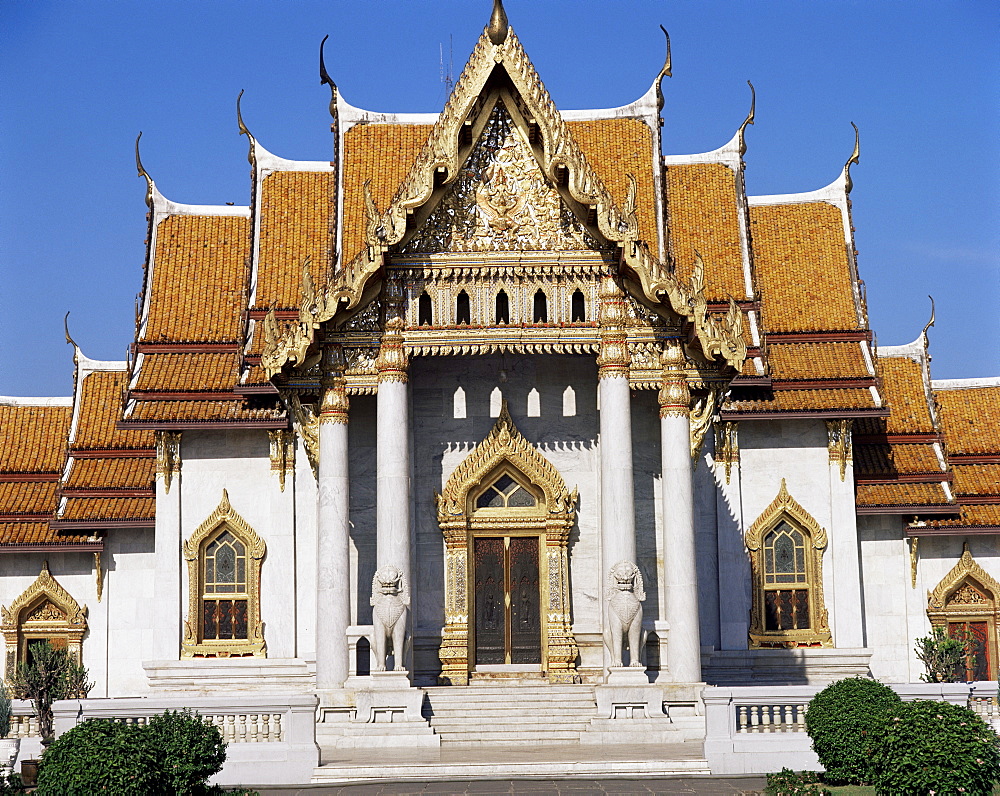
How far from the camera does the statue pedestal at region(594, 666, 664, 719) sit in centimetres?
2044

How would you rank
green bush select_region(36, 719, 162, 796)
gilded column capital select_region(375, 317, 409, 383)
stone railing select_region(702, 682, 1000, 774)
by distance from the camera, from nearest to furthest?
1. green bush select_region(36, 719, 162, 796)
2. stone railing select_region(702, 682, 1000, 774)
3. gilded column capital select_region(375, 317, 409, 383)

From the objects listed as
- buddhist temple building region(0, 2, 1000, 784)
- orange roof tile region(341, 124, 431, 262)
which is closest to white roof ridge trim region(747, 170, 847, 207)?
buddhist temple building region(0, 2, 1000, 784)

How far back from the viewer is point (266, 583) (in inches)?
1045

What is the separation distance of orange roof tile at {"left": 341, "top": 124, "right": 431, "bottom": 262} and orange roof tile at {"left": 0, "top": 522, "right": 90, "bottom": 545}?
7824 millimetres

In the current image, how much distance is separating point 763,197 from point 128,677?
1558 cm

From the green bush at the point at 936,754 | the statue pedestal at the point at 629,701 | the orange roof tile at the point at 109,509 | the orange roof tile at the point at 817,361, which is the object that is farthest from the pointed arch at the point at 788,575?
the green bush at the point at 936,754

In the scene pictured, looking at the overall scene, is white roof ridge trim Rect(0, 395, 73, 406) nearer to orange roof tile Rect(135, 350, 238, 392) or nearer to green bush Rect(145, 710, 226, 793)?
orange roof tile Rect(135, 350, 238, 392)

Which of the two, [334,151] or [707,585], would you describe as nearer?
[707,585]

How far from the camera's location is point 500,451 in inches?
933

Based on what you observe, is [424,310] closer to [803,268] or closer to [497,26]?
[497,26]

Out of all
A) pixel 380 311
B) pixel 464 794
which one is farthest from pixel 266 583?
pixel 464 794

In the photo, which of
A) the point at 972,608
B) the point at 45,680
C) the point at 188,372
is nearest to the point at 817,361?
the point at 972,608

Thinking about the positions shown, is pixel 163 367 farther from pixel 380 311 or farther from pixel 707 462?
pixel 707 462

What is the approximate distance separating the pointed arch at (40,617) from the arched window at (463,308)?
11.3m
